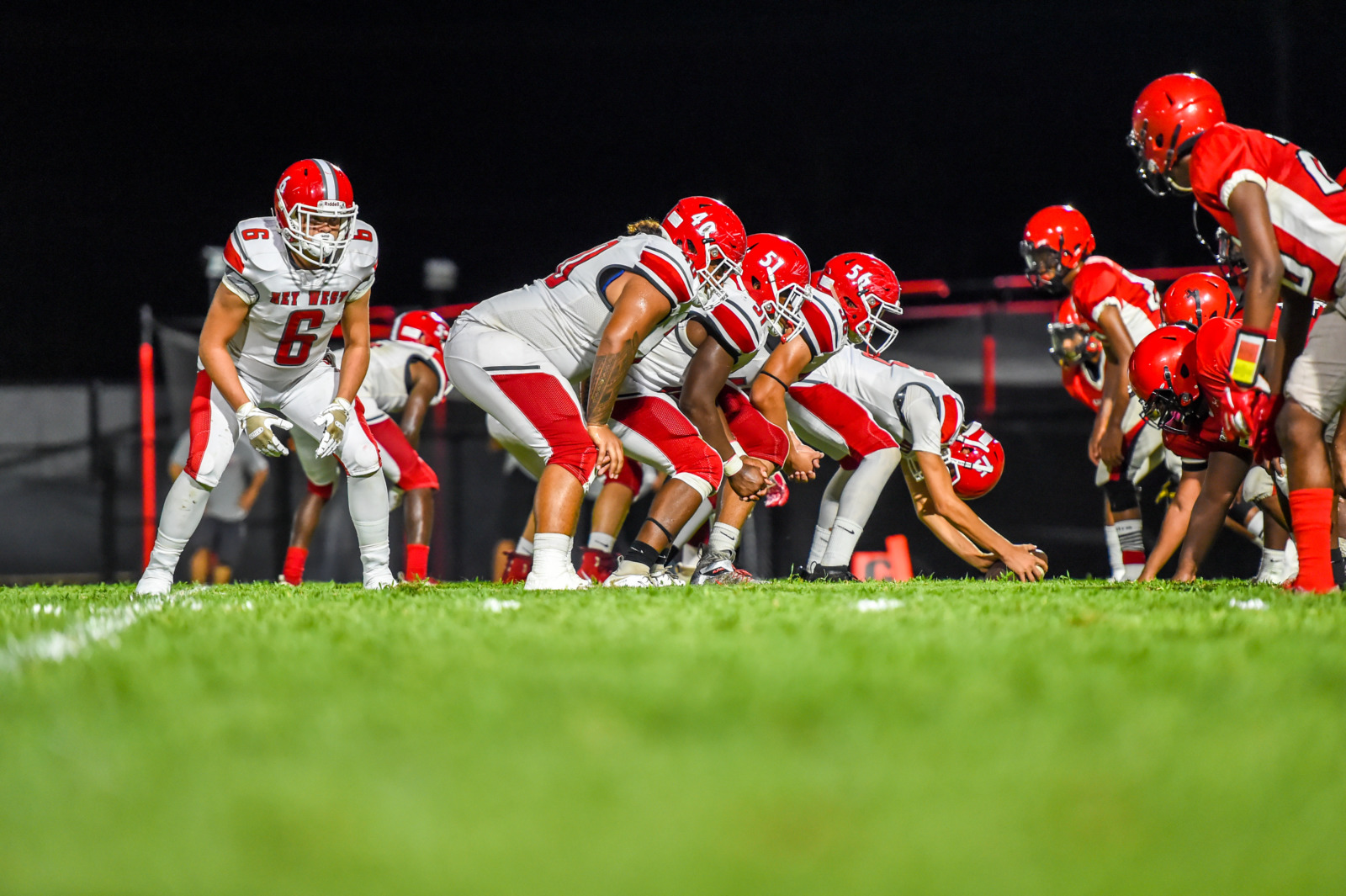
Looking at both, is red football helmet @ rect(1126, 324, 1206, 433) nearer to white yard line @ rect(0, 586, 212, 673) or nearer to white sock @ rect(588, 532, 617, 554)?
white sock @ rect(588, 532, 617, 554)

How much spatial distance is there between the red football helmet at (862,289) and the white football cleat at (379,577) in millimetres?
2787

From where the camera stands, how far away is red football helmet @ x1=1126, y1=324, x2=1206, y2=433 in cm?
515

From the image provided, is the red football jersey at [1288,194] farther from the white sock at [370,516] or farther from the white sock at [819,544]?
the white sock at [370,516]

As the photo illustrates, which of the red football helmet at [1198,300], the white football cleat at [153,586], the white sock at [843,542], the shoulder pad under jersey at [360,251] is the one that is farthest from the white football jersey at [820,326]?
the white football cleat at [153,586]

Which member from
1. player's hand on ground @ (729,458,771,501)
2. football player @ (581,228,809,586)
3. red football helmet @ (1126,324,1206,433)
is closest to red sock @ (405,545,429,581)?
football player @ (581,228,809,586)

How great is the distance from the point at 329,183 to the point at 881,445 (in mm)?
3154

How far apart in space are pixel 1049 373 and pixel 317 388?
549 cm

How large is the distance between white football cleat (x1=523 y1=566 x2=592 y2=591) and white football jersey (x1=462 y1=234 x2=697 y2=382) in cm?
94

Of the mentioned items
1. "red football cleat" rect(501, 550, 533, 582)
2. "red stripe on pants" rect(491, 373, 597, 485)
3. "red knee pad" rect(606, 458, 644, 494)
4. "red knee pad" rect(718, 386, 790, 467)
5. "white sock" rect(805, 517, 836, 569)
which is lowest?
"red football cleat" rect(501, 550, 533, 582)

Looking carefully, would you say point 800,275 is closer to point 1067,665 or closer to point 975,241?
point 1067,665

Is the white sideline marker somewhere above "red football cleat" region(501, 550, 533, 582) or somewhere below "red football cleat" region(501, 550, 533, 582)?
above

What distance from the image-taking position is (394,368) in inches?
297

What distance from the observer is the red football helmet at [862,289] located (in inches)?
258

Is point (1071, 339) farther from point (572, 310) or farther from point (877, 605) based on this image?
point (877, 605)
